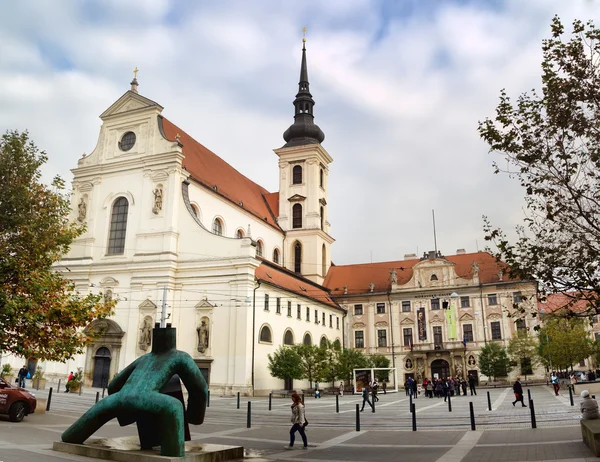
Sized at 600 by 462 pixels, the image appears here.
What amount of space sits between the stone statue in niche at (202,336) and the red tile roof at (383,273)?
22.8 m

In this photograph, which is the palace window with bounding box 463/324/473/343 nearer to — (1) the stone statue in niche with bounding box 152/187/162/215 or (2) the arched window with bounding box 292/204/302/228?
(2) the arched window with bounding box 292/204/302/228

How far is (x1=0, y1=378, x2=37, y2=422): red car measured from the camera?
16.2 m

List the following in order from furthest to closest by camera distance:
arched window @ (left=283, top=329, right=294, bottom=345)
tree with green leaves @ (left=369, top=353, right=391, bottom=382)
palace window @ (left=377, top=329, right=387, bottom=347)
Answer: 1. palace window @ (left=377, top=329, right=387, bottom=347)
2. tree with green leaves @ (left=369, top=353, right=391, bottom=382)
3. arched window @ (left=283, top=329, right=294, bottom=345)

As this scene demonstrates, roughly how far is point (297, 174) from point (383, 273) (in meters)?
14.2

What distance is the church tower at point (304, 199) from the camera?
55.0 metres

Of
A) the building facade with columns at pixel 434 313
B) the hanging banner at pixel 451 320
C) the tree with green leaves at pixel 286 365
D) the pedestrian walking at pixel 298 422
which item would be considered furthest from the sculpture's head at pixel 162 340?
the hanging banner at pixel 451 320

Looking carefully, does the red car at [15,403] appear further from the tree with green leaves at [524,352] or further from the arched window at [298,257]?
the tree with green leaves at [524,352]

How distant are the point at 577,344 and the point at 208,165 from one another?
35.7 m

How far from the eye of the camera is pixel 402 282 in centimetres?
5447

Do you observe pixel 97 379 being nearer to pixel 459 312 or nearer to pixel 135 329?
pixel 135 329

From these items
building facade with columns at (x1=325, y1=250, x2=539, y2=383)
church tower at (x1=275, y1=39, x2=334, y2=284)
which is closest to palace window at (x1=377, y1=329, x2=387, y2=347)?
building facade with columns at (x1=325, y1=250, x2=539, y2=383)

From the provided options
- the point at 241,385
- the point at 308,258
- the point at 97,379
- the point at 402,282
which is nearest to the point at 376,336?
the point at 402,282

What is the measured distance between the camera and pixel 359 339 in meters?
53.9

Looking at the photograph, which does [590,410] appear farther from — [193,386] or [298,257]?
[298,257]
